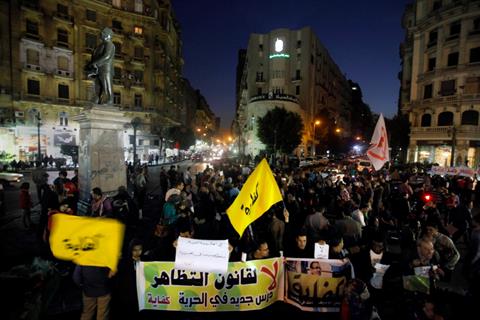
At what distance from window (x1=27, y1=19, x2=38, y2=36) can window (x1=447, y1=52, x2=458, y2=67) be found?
180 ft

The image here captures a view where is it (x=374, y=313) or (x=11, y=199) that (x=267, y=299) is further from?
(x=11, y=199)

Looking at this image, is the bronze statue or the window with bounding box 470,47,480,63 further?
the window with bounding box 470,47,480,63

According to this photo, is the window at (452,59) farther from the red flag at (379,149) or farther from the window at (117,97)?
the window at (117,97)

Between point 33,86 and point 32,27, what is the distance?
762 centimetres

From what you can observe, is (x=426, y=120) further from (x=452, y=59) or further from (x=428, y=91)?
(x=452, y=59)

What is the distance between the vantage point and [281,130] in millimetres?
42906

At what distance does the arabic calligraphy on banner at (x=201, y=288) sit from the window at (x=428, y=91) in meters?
43.6

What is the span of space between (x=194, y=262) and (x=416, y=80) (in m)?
46.2

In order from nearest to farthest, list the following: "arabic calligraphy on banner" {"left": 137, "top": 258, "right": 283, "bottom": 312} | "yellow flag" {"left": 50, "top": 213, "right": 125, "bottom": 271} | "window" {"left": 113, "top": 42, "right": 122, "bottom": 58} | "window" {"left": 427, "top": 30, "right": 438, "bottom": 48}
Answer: "yellow flag" {"left": 50, "top": 213, "right": 125, "bottom": 271}
"arabic calligraphy on banner" {"left": 137, "top": 258, "right": 283, "bottom": 312}
"window" {"left": 427, "top": 30, "right": 438, "bottom": 48}
"window" {"left": 113, "top": 42, "right": 122, "bottom": 58}

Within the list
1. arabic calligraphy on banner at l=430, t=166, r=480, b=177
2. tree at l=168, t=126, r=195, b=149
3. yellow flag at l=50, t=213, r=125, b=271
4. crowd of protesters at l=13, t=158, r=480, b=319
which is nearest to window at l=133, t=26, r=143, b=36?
tree at l=168, t=126, r=195, b=149

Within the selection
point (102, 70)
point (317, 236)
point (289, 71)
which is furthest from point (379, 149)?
point (289, 71)

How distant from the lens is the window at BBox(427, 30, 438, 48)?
123 ft

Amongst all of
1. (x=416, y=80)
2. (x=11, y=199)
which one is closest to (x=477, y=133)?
(x=416, y=80)

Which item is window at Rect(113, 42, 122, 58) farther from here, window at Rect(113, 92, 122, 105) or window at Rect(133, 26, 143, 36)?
window at Rect(113, 92, 122, 105)
